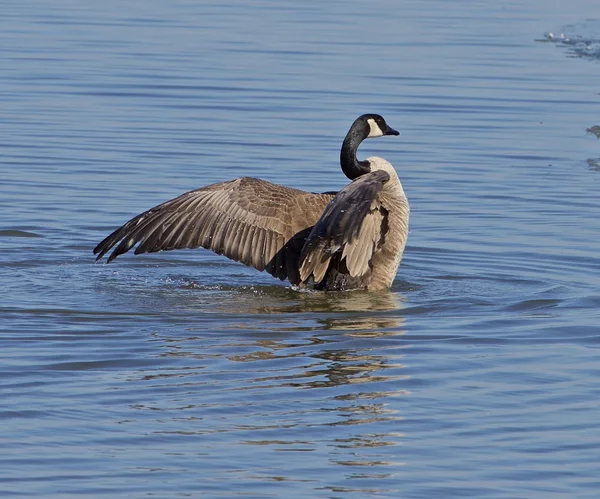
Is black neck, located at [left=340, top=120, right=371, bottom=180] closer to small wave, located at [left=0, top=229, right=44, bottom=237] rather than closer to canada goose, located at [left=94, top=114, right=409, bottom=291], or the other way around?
canada goose, located at [left=94, top=114, right=409, bottom=291]

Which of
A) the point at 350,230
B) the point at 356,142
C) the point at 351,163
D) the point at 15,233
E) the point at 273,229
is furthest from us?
the point at 15,233

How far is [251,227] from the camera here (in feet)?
31.9

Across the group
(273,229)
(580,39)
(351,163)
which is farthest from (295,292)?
(580,39)

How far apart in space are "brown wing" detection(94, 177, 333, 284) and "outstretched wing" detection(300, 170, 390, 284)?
0.91 ft

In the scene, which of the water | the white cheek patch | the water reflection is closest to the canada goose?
the water

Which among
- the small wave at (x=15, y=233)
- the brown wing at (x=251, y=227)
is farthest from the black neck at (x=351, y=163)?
the small wave at (x=15, y=233)

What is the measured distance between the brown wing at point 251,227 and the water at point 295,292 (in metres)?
0.29

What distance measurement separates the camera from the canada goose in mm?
9547

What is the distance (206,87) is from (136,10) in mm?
7958

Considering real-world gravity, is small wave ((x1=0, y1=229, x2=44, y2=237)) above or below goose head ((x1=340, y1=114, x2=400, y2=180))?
below

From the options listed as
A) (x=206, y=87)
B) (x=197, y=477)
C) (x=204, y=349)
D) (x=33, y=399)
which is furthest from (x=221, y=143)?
(x=197, y=477)

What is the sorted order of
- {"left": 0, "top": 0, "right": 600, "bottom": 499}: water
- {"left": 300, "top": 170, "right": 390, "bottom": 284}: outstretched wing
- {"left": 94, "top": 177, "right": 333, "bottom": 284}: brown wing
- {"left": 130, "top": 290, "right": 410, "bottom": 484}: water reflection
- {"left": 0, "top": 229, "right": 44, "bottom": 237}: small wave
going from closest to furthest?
{"left": 0, "top": 0, "right": 600, "bottom": 499}: water → {"left": 130, "top": 290, "right": 410, "bottom": 484}: water reflection → {"left": 300, "top": 170, "right": 390, "bottom": 284}: outstretched wing → {"left": 94, "top": 177, "right": 333, "bottom": 284}: brown wing → {"left": 0, "top": 229, "right": 44, "bottom": 237}: small wave

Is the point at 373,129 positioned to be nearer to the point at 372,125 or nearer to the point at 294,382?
the point at 372,125

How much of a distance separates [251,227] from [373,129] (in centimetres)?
141
